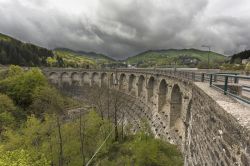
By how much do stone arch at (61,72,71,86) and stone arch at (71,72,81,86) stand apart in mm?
1916

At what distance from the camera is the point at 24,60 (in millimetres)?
126250

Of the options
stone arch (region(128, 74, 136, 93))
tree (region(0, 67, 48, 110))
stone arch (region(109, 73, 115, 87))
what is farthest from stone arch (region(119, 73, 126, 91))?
tree (region(0, 67, 48, 110))

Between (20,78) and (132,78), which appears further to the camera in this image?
(132,78)

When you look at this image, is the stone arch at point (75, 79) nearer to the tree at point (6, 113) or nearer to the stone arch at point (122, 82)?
the stone arch at point (122, 82)

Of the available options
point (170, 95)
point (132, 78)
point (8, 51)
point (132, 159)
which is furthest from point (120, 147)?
point (8, 51)

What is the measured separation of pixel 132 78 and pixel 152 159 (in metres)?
41.0

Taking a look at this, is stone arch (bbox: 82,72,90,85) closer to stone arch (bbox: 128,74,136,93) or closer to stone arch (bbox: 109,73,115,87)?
stone arch (bbox: 109,73,115,87)

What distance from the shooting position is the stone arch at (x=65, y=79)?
100269mm

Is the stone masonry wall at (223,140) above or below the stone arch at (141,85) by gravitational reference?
above

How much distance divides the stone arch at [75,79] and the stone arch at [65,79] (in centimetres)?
192

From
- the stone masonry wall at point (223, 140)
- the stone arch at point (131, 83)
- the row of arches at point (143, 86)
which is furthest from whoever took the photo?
the stone arch at point (131, 83)

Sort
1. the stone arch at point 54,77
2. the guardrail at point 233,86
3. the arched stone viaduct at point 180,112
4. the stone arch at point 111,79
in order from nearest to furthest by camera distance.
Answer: the arched stone viaduct at point 180,112 → the guardrail at point 233,86 → the stone arch at point 111,79 → the stone arch at point 54,77

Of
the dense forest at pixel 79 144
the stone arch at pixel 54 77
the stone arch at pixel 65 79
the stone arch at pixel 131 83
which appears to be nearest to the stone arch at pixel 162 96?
the dense forest at pixel 79 144

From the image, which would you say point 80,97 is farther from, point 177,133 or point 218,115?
point 218,115
